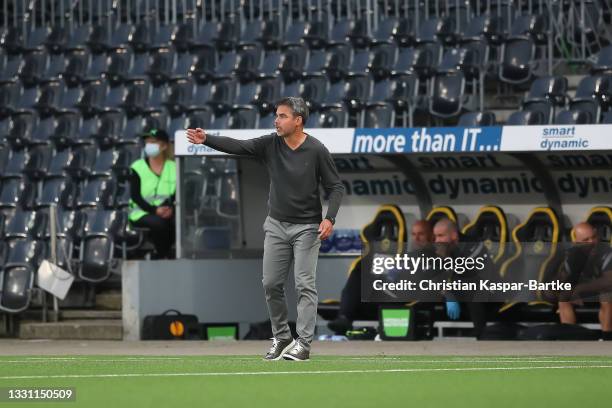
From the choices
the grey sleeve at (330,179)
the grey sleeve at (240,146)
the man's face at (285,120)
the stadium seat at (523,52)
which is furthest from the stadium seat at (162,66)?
the man's face at (285,120)

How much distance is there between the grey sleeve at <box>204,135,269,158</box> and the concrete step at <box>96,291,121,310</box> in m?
7.68

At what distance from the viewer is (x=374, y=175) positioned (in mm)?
17969

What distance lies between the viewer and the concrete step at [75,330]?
16.9 metres

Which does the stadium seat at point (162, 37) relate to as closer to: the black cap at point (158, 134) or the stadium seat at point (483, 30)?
the stadium seat at point (483, 30)

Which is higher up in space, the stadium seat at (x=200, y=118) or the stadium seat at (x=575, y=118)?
the stadium seat at (x=200, y=118)

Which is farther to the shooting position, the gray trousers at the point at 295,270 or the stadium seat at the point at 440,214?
the stadium seat at the point at 440,214

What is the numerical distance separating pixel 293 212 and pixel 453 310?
5092 mm

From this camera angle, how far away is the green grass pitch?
755 centimetres

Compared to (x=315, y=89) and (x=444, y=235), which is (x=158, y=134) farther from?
(x=315, y=89)

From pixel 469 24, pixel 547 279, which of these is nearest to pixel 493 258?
pixel 547 279

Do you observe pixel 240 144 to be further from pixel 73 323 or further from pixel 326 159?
pixel 73 323

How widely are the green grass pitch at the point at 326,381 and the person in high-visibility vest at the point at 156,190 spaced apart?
18.8 feet

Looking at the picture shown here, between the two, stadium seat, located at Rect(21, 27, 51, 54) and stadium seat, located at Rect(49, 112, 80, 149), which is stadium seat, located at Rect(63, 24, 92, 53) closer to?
stadium seat, located at Rect(21, 27, 51, 54)

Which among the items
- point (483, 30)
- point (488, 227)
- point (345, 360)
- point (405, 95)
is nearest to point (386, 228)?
point (488, 227)
